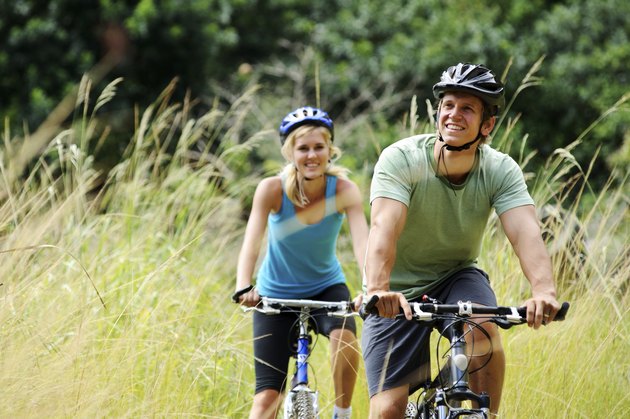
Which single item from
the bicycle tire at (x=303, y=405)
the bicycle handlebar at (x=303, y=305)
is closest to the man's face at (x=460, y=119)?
the bicycle handlebar at (x=303, y=305)

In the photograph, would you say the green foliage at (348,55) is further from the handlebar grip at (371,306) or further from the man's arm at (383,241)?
the handlebar grip at (371,306)

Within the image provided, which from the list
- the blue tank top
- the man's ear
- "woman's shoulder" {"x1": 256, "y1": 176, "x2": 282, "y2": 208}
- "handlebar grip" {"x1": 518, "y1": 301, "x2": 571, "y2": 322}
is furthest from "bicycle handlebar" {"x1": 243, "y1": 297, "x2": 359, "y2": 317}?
"handlebar grip" {"x1": 518, "y1": 301, "x2": 571, "y2": 322}

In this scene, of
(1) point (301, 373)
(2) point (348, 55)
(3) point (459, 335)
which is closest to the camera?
(3) point (459, 335)

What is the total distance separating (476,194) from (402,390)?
33.5 inches

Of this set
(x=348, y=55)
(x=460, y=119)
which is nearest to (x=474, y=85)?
(x=460, y=119)

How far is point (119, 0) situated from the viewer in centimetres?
1523

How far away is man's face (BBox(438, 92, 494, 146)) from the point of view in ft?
13.2

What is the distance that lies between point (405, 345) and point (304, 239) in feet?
4.06

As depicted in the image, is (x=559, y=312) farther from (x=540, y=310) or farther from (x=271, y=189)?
(x=271, y=189)

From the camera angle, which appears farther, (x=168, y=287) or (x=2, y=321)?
(x=168, y=287)

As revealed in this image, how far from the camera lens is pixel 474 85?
160 inches

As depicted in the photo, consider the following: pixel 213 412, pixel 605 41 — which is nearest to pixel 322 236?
pixel 213 412

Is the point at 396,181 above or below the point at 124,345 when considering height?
above

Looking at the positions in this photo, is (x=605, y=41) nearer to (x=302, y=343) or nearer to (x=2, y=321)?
(x=302, y=343)
